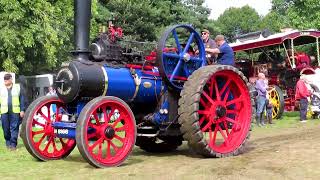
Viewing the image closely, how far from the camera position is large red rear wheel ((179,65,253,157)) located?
7078 mm

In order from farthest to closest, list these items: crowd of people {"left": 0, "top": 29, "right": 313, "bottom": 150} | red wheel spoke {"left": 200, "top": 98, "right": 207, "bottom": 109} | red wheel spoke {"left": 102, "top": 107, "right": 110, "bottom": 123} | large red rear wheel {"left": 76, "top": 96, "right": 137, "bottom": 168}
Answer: crowd of people {"left": 0, "top": 29, "right": 313, "bottom": 150}
red wheel spoke {"left": 200, "top": 98, "right": 207, "bottom": 109}
red wheel spoke {"left": 102, "top": 107, "right": 110, "bottom": 123}
large red rear wheel {"left": 76, "top": 96, "right": 137, "bottom": 168}

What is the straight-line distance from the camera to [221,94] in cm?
783

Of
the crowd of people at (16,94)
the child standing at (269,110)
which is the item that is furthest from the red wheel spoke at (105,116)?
the child standing at (269,110)

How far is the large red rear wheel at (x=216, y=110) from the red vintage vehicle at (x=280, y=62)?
7.74 m

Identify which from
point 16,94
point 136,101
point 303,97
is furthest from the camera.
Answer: point 303,97

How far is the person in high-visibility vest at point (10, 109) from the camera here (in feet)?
31.2

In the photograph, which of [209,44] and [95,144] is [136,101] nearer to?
[95,144]

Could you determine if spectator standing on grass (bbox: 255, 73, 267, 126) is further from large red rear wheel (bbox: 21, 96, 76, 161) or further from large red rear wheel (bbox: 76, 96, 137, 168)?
large red rear wheel (bbox: 76, 96, 137, 168)

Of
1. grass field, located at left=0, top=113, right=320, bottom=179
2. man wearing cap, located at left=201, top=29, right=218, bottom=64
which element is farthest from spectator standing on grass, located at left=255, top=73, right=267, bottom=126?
man wearing cap, located at left=201, top=29, right=218, bottom=64

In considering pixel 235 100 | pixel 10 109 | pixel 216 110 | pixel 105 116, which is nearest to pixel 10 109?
pixel 10 109

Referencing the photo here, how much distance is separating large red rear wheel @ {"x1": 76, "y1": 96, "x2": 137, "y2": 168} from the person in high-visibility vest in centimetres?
308

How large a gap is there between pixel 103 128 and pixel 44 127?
134cm

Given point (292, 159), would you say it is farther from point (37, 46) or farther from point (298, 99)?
point (37, 46)

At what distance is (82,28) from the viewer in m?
7.27
